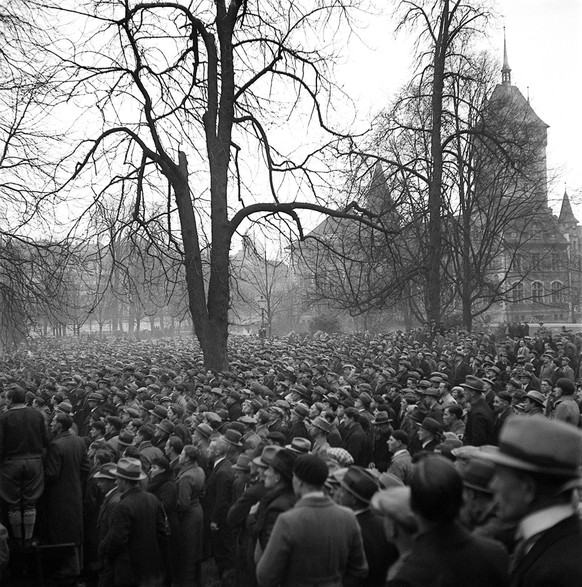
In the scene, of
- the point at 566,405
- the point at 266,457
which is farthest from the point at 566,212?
the point at 266,457

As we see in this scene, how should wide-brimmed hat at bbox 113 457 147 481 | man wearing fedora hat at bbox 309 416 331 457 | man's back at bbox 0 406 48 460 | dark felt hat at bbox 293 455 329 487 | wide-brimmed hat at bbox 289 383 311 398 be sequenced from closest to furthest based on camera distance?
dark felt hat at bbox 293 455 329 487 < wide-brimmed hat at bbox 113 457 147 481 < man wearing fedora hat at bbox 309 416 331 457 < man's back at bbox 0 406 48 460 < wide-brimmed hat at bbox 289 383 311 398

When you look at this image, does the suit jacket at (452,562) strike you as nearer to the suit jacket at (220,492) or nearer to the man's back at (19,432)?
the suit jacket at (220,492)

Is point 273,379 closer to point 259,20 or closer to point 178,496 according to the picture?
point 259,20

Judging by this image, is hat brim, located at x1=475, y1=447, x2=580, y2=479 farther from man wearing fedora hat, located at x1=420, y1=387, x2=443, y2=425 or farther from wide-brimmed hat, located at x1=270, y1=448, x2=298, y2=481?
man wearing fedora hat, located at x1=420, y1=387, x2=443, y2=425

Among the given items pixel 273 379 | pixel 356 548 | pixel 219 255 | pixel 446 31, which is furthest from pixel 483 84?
pixel 356 548

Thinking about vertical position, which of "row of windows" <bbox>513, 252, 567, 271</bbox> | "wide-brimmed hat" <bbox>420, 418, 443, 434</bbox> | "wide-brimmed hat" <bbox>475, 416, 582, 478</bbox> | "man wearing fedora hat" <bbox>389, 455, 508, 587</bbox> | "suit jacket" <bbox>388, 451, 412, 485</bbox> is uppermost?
"row of windows" <bbox>513, 252, 567, 271</bbox>

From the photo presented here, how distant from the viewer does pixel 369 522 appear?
441cm

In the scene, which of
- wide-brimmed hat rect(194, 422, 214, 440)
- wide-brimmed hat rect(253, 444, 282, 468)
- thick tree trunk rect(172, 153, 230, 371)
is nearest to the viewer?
wide-brimmed hat rect(253, 444, 282, 468)

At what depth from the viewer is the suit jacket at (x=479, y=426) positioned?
27.8ft

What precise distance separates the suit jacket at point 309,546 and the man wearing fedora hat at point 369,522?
33 centimetres

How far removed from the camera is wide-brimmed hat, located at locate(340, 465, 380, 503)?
436cm

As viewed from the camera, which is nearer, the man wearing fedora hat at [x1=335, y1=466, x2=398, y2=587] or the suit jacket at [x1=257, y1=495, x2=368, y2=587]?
the suit jacket at [x1=257, y1=495, x2=368, y2=587]

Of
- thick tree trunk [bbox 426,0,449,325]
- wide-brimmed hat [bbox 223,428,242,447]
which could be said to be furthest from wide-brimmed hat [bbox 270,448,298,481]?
thick tree trunk [bbox 426,0,449,325]

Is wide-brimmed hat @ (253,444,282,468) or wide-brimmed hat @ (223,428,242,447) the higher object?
wide-brimmed hat @ (253,444,282,468)
